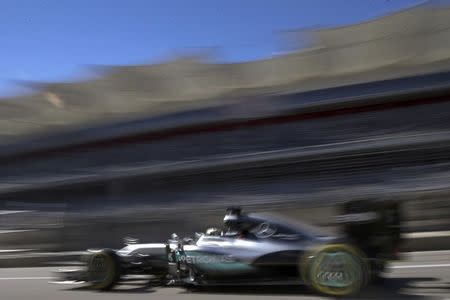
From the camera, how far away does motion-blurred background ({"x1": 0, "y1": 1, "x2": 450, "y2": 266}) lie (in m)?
14.7

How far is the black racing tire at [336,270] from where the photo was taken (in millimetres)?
6332

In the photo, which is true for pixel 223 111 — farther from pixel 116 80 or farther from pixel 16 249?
pixel 16 249

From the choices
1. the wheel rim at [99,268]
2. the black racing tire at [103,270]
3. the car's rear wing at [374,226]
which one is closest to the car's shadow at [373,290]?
the car's rear wing at [374,226]

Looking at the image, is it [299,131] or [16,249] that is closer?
[16,249]

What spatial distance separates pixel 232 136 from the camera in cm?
2166

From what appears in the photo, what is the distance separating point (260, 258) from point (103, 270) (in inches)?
97.1

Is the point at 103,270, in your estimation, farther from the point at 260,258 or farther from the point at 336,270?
the point at 336,270

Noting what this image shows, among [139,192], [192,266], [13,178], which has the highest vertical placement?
[13,178]

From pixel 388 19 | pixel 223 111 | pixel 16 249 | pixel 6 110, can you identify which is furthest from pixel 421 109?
pixel 6 110

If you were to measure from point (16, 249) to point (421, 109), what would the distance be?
13.6 metres

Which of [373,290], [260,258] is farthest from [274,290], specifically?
[373,290]

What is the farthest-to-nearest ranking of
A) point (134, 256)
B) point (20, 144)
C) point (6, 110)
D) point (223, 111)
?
1. point (20, 144)
2. point (6, 110)
3. point (223, 111)
4. point (134, 256)

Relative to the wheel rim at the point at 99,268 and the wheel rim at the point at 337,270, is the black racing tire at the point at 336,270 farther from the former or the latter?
the wheel rim at the point at 99,268

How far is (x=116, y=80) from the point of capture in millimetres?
22312
